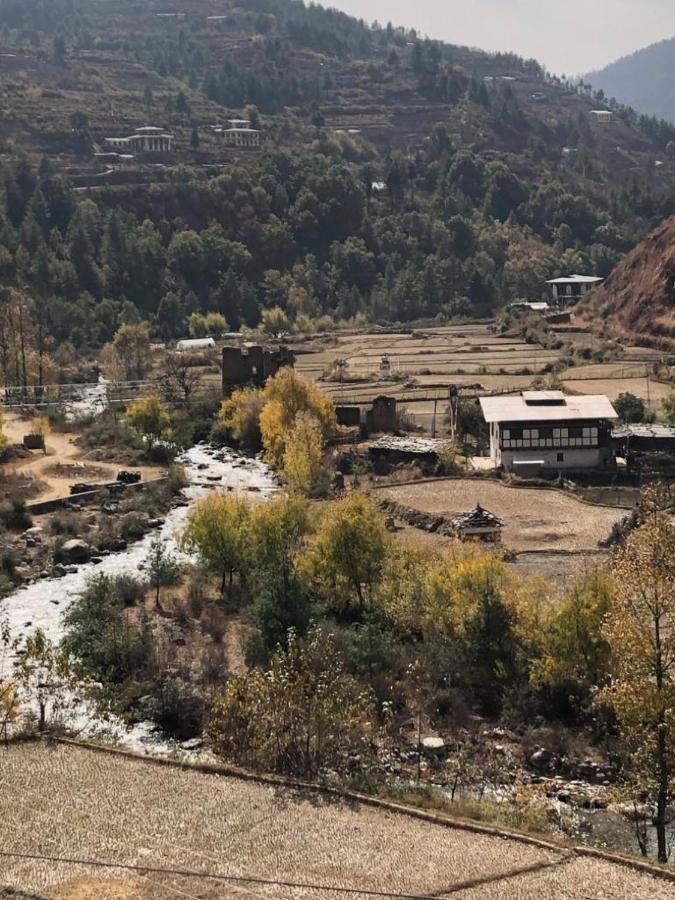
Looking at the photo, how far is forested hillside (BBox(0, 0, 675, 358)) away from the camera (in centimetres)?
9556

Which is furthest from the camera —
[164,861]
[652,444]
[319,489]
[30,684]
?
[652,444]

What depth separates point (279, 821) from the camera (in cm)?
1783

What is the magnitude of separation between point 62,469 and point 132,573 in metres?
14.4

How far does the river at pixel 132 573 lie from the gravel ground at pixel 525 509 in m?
6.02

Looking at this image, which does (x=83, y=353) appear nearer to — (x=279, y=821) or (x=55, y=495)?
(x=55, y=495)

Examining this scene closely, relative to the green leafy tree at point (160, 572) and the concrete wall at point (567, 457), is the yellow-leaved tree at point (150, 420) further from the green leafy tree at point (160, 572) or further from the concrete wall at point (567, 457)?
the green leafy tree at point (160, 572)

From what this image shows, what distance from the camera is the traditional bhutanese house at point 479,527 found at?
117 ft

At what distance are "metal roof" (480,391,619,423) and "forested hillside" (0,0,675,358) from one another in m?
37.3

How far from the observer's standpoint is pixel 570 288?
102 meters

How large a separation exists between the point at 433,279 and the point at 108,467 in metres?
59.5

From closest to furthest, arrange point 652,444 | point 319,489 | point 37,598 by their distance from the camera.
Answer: point 37,598, point 319,489, point 652,444

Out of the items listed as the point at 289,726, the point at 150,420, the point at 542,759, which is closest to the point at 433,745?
the point at 542,759

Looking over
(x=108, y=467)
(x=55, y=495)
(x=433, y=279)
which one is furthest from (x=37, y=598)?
(x=433, y=279)

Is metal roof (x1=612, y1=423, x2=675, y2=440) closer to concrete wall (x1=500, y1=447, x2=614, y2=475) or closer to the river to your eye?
concrete wall (x1=500, y1=447, x2=614, y2=475)
